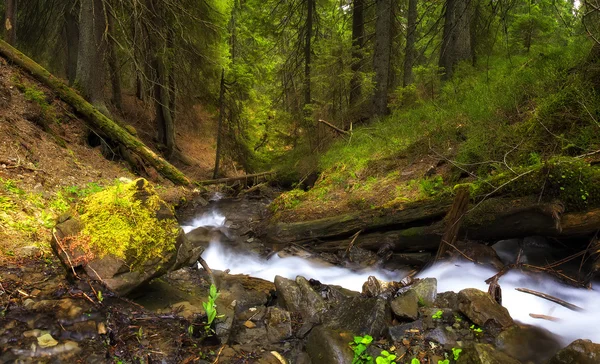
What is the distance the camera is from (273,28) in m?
15.6

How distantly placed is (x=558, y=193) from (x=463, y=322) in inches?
85.1

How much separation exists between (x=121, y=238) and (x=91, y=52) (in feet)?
30.2

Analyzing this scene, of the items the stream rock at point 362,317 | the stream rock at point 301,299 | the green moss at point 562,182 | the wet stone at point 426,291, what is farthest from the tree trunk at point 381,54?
the stream rock at point 362,317

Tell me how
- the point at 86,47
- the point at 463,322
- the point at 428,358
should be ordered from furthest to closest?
the point at 86,47, the point at 463,322, the point at 428,358

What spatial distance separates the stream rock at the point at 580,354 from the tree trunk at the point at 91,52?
11.7 m

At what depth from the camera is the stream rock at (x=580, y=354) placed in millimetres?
2793

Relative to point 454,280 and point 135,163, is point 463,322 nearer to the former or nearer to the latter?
point 454,280

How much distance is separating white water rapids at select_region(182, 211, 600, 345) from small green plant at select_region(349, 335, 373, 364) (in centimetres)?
193

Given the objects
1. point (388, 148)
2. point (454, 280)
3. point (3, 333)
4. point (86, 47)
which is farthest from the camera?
point (86, 47)

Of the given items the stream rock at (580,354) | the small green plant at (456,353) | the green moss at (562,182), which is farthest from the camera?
the green moss at (562,182)

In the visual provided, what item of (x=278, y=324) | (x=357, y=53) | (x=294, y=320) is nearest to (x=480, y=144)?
(x=294, y=320)

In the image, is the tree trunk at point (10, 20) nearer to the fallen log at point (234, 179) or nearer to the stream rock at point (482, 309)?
the fallen log at point (234, 179)

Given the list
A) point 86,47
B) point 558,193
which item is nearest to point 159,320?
point 558,193

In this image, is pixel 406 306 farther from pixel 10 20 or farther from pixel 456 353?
pixel 10 20
